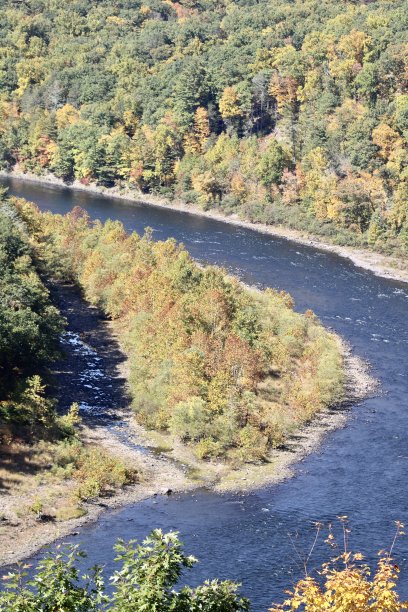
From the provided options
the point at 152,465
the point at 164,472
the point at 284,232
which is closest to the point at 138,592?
the point at 164,472

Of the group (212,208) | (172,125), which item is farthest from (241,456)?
(172,125)

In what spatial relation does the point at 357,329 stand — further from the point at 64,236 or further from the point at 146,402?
the point at 64,236

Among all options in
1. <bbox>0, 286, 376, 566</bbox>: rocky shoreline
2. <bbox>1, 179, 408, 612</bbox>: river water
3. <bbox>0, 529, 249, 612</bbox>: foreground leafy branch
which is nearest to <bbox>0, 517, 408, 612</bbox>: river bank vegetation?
<bbox>0, 529, 249, 612</bbox>: foreground leafy branch

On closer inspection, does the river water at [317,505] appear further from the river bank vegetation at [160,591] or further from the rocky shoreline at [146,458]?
the river bank vegetation at [160,591]

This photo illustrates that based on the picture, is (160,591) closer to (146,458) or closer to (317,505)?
(317,505)

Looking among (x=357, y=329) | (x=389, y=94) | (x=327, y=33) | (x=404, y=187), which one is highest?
(x=327, y=33)
